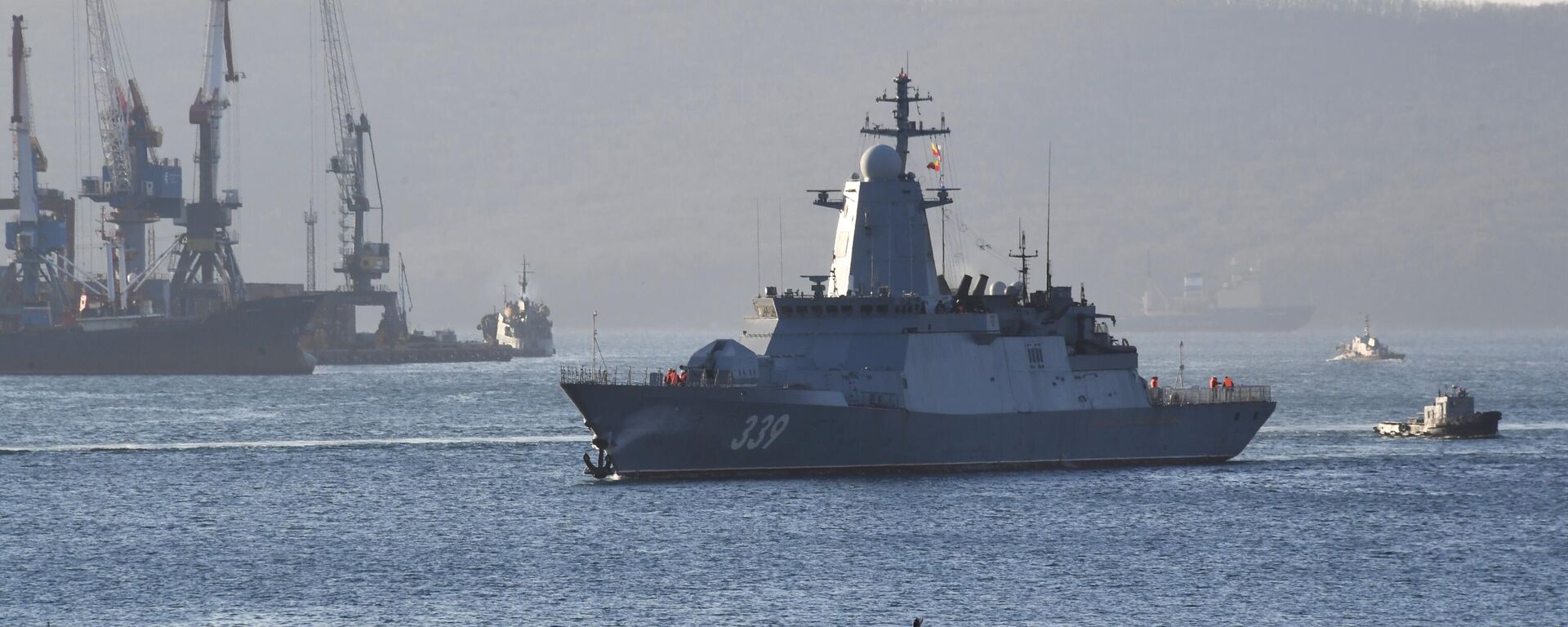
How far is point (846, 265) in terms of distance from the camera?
55.9 metres

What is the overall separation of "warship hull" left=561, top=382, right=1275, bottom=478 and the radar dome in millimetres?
8419

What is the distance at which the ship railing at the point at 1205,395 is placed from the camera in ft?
194

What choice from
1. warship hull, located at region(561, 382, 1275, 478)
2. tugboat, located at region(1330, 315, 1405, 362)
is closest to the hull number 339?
warship hull, located at region(561, 382, 1275, 478)

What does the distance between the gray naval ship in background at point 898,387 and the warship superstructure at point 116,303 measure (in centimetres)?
11241

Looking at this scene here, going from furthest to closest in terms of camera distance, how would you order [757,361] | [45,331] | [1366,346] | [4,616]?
[1366,346] < [45,331] < [757,361] < [4,616]

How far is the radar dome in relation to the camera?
183ft

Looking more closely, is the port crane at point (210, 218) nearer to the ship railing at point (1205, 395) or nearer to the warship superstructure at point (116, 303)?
the warship superstructure at point (116, 303)

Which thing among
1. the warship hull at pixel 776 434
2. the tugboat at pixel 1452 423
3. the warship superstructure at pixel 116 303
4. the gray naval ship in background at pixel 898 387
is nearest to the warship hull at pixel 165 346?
the warship superstructure at pixel 116 303

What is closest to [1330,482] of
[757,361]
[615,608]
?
[757,361]

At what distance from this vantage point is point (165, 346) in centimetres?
15688

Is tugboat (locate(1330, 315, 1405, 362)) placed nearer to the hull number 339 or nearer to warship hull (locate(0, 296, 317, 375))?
warship hull (locate(0, 296, 317, 375))

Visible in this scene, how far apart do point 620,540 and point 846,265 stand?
17.3 metres

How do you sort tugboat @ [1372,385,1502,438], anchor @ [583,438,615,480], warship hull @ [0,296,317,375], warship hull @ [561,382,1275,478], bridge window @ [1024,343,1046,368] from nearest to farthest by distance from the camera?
warship hull @ [561,382,1275,478] < anchor @ [583,438,615,480] < bridge window @ [1024,343,1046,368] < tugboat @ [1372,385,1502,438] < warship hull @ [0,296,317,375]

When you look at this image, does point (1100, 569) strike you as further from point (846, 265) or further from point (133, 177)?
point (133, 177)
